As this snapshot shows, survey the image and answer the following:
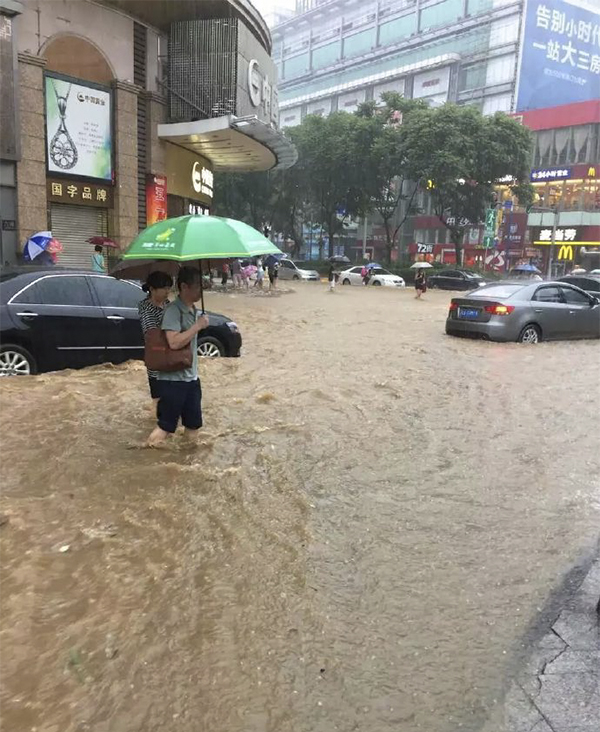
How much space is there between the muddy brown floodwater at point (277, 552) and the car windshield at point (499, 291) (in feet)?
15.6

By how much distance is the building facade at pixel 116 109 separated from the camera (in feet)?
46.1

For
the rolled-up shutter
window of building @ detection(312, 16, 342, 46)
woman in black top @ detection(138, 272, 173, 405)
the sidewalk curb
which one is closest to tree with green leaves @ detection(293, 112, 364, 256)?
the rolled-up shutter

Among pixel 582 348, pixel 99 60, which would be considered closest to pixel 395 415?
pixel 582 348

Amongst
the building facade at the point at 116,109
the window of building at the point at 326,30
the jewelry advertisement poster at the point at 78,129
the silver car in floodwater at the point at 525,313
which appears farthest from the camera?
the window of building at the point at 326,30

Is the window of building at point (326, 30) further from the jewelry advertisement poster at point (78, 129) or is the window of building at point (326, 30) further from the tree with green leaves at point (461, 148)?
the jewelry advertisement poster at point (78, 129)

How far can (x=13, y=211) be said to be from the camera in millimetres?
14102

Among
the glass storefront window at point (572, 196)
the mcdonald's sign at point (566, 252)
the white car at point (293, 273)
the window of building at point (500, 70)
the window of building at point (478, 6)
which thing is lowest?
the white car at point (293, 273)

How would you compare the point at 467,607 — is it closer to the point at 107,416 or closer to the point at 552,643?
the point at 552,643

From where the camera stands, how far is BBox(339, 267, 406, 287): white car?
3469 centimetres

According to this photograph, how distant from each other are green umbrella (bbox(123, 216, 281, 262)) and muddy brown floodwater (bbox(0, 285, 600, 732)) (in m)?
1.71

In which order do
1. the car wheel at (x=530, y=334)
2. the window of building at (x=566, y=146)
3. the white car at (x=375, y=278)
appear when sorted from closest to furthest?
the car wheel at (x=530, y=334) → the white car at (x=375, y=278) → the window of building at (x=566, y=146)

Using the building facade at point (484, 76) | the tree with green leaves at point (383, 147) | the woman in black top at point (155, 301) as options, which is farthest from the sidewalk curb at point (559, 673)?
the tree with green leaves at point (383, 147)

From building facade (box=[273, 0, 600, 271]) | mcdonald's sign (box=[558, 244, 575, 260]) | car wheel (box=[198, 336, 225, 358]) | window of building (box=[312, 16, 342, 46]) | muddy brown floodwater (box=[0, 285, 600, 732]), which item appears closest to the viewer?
muddy brown floodwater (box=[0, 285, 600, 732])

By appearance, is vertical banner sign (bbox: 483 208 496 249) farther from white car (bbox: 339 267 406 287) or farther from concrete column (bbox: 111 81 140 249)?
concrete column (bbox: 111 81 140 249)
